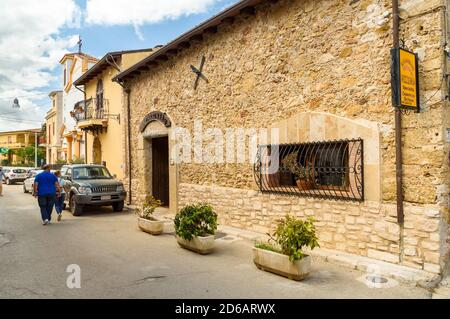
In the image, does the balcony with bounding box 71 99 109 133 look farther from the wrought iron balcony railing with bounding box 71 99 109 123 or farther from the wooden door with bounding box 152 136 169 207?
the wooden door with bounding box 152 136 169 207

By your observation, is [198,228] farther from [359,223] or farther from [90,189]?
[90,189]

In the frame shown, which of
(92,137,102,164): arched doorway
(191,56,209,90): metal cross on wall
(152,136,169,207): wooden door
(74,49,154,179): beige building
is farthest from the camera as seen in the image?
(92,137,102,164): arched doorway

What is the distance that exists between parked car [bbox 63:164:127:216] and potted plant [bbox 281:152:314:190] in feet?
23.5

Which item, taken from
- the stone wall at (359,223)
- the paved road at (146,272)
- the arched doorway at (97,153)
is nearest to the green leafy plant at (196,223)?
the paved road at (146,272)

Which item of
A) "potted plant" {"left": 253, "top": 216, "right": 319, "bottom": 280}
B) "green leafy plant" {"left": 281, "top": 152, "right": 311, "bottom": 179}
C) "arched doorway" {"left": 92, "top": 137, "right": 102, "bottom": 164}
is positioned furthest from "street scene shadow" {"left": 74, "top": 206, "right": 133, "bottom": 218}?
"potted plant" {"left": 253, "top": 216, "right": 319, "bottom": 280}

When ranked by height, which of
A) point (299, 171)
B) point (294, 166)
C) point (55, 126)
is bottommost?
point (299, 171)

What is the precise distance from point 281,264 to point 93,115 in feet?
51.8

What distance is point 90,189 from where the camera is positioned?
11719mm

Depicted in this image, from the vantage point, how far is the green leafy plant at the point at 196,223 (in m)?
6.75

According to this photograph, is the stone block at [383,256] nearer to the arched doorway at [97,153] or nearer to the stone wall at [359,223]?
the stone wall at [359,223]

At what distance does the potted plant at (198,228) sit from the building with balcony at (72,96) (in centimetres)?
1634

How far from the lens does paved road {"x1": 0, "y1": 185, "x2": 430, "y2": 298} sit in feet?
15.2

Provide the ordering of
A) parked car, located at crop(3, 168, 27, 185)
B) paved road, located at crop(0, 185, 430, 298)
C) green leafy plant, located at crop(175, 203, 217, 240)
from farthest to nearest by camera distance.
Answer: parked car, located at crop(3, 168, 27, 185), green leafy plant, located at crop(175, 203, 217, 240), paved road, located at crop(0, 185, 430, 298)

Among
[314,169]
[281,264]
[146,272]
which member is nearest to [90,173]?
[146,272]
